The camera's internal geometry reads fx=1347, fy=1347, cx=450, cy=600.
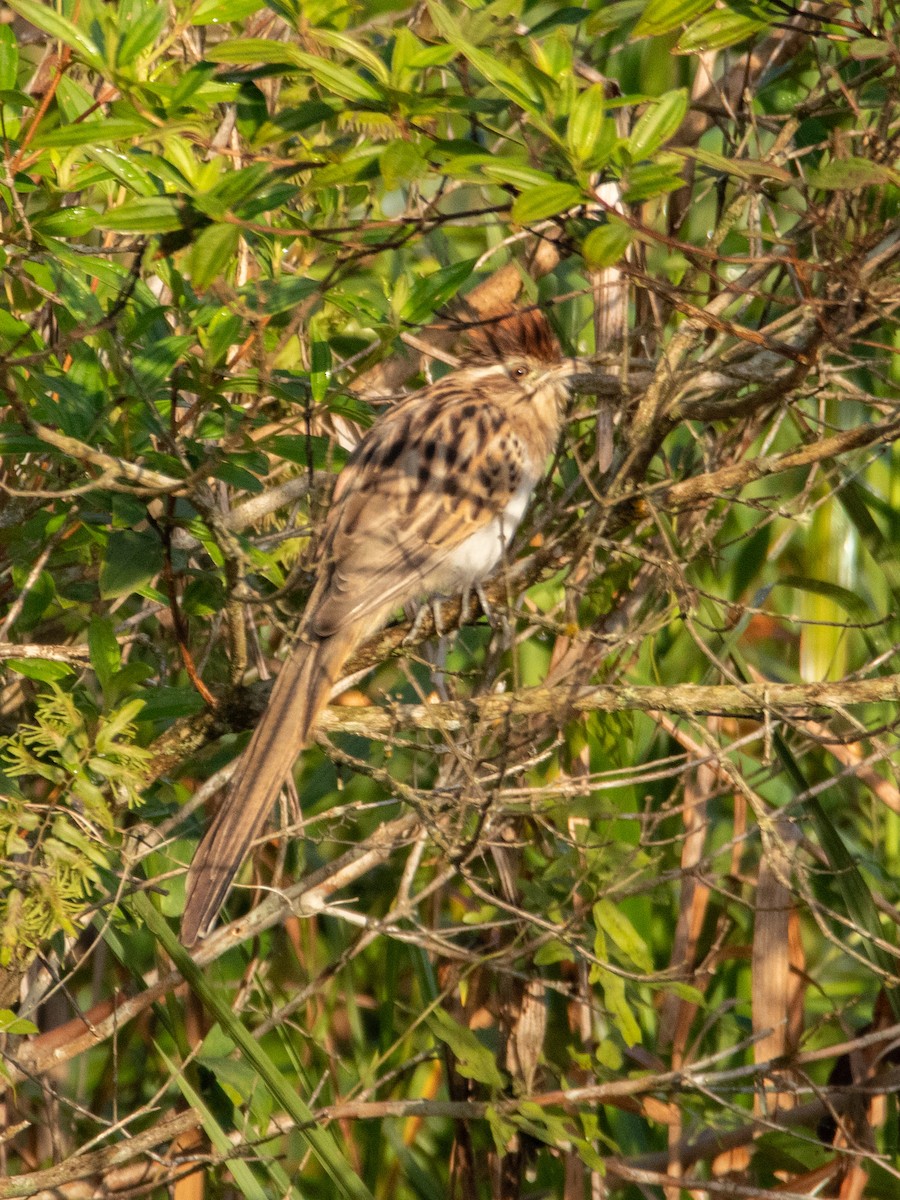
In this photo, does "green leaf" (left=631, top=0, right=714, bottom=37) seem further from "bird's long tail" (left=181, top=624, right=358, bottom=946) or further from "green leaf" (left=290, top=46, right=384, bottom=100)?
"bird's long tail" (left=181, top=624, right=358, bottom=946)

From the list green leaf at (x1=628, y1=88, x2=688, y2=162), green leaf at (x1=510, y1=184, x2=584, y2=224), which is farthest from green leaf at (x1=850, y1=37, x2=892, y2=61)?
green leaf at (x1=510, y1=184, x2=584, y2=224)

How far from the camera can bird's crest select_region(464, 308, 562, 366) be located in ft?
12.7

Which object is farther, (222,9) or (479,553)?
(479,553)

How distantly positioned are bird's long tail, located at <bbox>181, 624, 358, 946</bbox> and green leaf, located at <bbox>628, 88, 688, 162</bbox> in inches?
51.5

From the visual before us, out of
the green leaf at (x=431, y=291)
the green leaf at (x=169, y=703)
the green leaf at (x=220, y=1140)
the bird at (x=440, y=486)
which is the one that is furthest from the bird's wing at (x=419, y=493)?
the green leaf at (x=220, y=1140)

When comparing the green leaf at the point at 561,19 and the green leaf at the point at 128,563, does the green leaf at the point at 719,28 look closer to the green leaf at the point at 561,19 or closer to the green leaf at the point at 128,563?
the green leaf at the point at 561,19

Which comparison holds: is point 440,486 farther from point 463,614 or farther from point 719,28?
point 719,28

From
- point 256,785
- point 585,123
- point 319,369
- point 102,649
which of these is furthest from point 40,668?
point 585,123

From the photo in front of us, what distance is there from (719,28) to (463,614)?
155 cm

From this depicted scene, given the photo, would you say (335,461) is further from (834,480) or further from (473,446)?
(834,480)

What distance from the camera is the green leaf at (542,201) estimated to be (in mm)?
1938

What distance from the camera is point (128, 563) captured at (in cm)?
260

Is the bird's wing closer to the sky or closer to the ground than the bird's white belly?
closer to the sky

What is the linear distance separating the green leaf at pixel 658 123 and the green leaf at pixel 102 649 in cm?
133
